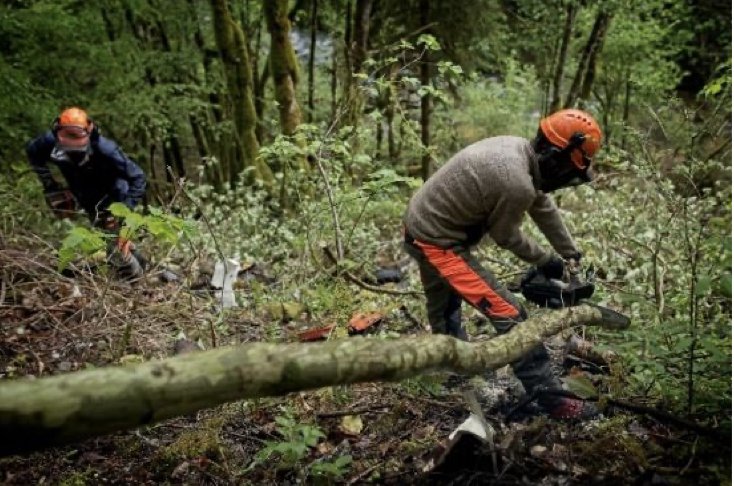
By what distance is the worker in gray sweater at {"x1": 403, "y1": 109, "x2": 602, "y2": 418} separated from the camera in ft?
11.2

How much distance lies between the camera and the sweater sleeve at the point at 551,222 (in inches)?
154

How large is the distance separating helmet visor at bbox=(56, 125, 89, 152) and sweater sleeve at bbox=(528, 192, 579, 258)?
13.5 ft

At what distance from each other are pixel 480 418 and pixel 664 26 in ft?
43.6

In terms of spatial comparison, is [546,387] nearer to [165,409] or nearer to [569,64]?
[165,409]

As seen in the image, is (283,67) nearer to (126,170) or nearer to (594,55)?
(126,170)

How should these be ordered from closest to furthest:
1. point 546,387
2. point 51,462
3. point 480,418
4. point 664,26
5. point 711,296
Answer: point 480,418, point 51,462, point 546,387, point 711,296, point 664,26

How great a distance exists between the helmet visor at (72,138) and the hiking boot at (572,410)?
466cm

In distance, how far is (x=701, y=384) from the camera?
2.70 metres

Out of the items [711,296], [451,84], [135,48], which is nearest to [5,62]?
[135,48]

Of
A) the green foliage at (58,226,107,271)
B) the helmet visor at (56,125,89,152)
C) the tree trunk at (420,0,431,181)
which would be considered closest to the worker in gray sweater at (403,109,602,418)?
the green foliage at (58,226,107,271)

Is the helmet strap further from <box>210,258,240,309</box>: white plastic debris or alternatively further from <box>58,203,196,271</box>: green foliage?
<box>210,258,240,309</box>: white plastic debris

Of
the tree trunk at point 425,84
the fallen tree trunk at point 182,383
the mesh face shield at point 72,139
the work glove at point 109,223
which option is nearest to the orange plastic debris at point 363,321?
the work glove at point 109,223

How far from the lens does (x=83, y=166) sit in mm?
5844

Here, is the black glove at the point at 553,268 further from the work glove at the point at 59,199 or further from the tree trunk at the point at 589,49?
the tree trunk at the point at 589,49
